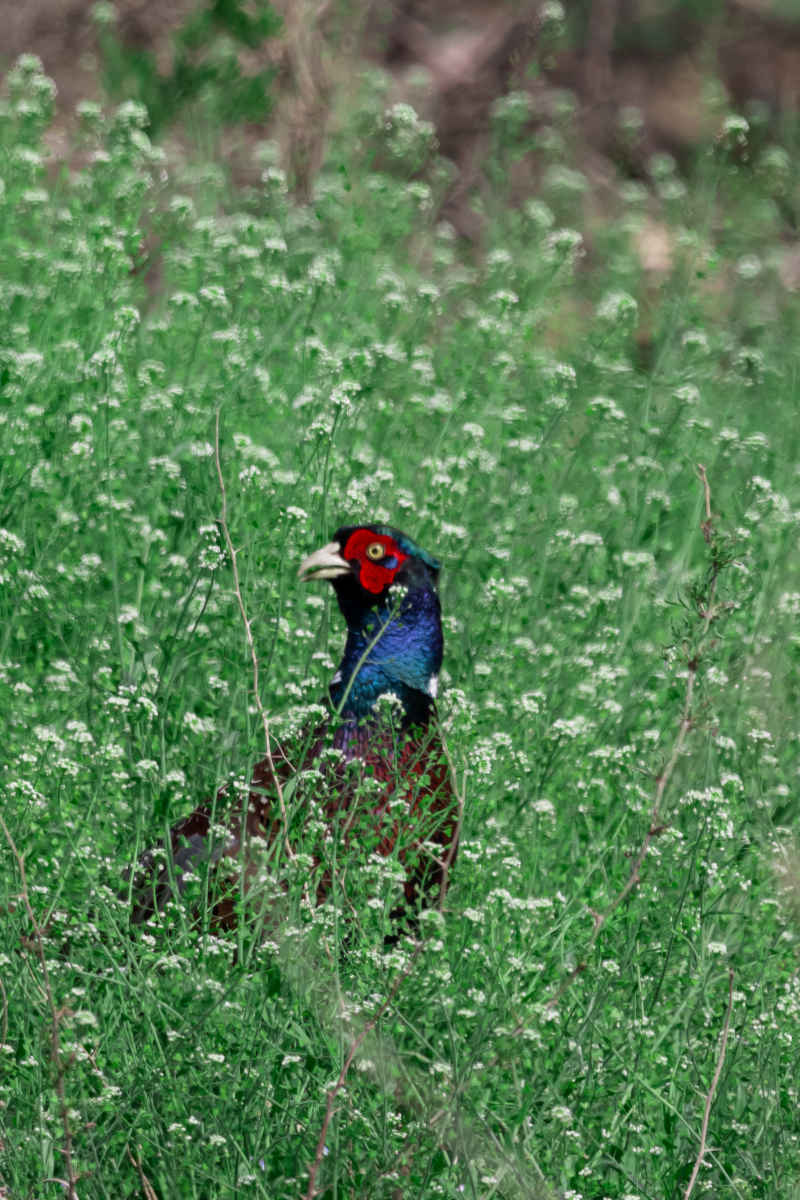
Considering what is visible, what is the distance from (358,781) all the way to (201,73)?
6.04 meters

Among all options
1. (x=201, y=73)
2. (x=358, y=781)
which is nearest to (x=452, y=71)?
(x=201, y=73)

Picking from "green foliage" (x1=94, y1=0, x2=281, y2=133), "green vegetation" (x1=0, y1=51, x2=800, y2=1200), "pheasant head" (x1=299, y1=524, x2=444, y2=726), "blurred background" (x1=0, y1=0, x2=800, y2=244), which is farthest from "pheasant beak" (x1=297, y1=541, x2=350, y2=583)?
"green foliage" (x1=94, y1=0, x2=281, y2=133)

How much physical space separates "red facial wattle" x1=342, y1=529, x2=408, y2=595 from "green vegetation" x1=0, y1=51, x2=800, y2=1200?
0.61 ft

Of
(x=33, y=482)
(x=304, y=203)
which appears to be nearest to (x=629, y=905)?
(x=33, y=482)

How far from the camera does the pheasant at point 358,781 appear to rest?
3.02 m

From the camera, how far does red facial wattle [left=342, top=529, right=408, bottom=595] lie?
13.5 feet

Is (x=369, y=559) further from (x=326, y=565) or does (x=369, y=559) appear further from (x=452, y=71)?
(x=452, y=71)

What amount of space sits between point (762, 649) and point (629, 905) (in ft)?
3.56

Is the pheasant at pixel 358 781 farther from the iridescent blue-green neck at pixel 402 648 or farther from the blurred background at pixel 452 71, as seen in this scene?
the blurred background at pixel 452 71

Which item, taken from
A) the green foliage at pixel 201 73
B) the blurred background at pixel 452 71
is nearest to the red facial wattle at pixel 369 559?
the blurred background at pixel 452 71

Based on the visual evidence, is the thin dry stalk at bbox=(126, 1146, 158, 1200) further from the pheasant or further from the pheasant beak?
the pheasant beak

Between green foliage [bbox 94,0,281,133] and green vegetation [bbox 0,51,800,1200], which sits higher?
green vegetation [bbox 0,51,800,1200]

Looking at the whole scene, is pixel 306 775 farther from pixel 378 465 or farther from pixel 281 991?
pixel 378 465

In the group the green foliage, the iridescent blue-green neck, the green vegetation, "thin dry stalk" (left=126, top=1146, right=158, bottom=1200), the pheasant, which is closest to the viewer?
"thin dry stalk" (left=126, top=1146, right=158, bottom=1200)
